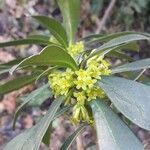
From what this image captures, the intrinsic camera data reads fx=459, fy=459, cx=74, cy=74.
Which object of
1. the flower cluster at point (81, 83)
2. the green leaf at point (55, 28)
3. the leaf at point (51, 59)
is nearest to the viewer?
the leaf at point (51, 59)

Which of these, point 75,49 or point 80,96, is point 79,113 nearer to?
point 80,96

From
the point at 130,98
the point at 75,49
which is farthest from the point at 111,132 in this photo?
the point at 75,49

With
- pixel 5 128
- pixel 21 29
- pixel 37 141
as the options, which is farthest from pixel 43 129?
pixel 21 29

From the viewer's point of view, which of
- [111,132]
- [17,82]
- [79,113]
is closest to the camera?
[111,132]

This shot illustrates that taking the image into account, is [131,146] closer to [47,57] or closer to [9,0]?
[47,57]

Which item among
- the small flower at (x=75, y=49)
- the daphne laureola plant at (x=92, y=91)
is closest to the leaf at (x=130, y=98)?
the daphne laureola plant at (x=92, y=91)

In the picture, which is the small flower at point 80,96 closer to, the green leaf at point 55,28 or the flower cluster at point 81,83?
the flower cluster at point 81,83
